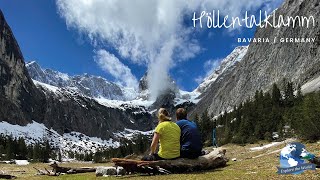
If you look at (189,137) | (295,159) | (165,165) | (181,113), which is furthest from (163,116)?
(295,159)

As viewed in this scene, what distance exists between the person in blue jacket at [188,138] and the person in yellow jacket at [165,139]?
1.55ft

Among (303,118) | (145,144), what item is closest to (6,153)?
(145,144)

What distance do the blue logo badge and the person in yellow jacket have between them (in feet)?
27.8

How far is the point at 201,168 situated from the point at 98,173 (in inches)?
A: 283

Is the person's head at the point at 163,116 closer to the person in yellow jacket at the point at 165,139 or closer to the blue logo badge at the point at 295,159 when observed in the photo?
the person in yellow jacket at the point at 165,139

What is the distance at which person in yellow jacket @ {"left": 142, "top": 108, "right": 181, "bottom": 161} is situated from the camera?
2331 centimetres

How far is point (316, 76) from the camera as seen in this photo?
191625mm

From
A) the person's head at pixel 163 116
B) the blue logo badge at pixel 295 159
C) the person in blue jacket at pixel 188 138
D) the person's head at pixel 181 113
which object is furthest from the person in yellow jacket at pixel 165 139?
the blue logo badge at pixel 295 159

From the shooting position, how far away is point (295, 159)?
1611 centimetres

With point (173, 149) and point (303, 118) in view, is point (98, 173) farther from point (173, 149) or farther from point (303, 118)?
point (303, 118)

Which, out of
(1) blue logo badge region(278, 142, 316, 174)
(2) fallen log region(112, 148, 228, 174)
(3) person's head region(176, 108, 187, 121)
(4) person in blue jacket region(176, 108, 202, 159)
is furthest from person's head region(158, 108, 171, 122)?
(1) blue logo badge region(278, 142, 316, 174)

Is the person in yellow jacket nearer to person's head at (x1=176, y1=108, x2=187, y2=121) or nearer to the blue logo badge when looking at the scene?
person's head at (x1=176, y1=108, x2=187, y2=121)

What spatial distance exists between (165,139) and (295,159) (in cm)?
906

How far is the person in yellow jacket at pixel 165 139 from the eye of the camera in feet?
76.5
